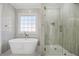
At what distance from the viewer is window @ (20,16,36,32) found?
347cm

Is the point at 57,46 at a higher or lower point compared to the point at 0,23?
lower

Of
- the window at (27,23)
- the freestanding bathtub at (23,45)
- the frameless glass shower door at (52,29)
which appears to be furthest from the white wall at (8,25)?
the frameless glass shower door at (52,29)

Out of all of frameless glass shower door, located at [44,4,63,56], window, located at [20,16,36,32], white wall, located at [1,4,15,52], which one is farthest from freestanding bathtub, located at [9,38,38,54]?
frameless glass shower door, located at [44,4,63,56]

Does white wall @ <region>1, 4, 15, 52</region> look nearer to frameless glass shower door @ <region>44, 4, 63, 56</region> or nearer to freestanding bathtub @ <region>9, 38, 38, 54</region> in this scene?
freestanding bathtub @ <region>9, 38, 38, 54</region>

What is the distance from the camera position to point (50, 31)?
3467mm

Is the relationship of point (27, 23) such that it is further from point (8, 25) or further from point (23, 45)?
point (23, 45)

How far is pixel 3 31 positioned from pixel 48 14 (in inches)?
64.9

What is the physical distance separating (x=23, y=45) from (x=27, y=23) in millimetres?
780

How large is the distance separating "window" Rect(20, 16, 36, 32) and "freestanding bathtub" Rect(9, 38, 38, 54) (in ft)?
1.14

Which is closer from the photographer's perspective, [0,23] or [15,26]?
[0,23]

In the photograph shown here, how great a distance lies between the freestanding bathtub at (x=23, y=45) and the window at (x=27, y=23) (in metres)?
0.35

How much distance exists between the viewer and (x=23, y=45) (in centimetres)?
342

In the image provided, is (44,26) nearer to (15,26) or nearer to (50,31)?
(50,31)

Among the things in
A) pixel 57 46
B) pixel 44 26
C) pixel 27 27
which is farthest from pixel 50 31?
pixel 27 27
